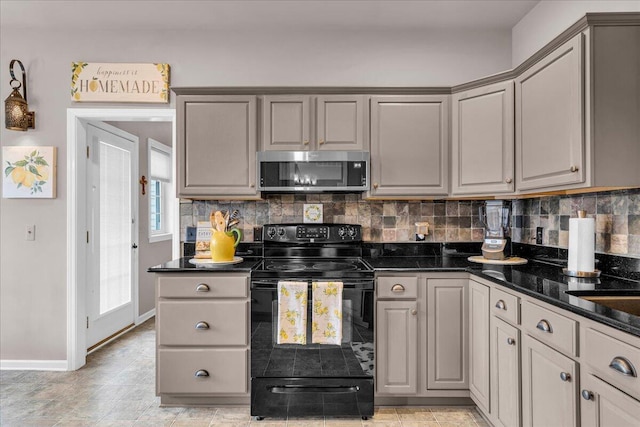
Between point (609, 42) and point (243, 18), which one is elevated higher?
point (243, 18)

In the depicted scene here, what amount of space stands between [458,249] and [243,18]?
232 cm

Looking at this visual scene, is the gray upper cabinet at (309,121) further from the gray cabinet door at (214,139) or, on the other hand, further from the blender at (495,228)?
the blender at (495,228)

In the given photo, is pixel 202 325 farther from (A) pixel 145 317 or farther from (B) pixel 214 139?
(A) pixel 145 317

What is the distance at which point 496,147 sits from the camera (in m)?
2.34

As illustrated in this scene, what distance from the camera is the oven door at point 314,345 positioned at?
220cm

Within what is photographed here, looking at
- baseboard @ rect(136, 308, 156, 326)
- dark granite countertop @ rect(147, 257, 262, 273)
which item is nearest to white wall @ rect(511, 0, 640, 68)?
dark granite countertop @ rect(147, 257, 262, 273)

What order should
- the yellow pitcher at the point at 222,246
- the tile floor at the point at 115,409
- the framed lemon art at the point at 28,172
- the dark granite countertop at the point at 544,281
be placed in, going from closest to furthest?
the dark granite countertop at the point at 544,281 → the tile floor at the point at 115,409 → the yellow pitcher at the point at 222,246 → the framed lemon art at the point at 28,172

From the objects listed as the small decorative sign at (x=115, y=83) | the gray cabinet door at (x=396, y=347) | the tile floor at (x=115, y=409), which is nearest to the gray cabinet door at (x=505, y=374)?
the tile floor at (x=115, y=409)

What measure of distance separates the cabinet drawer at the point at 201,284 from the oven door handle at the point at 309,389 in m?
0.58

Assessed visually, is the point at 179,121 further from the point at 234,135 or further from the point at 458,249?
the point at 458,249

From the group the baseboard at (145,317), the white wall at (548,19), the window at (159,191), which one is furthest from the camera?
the window at (159,191)

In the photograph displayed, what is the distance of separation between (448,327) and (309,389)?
0.91 metres

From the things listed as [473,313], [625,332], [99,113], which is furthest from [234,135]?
[625,332]

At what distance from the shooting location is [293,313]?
7.14ft
